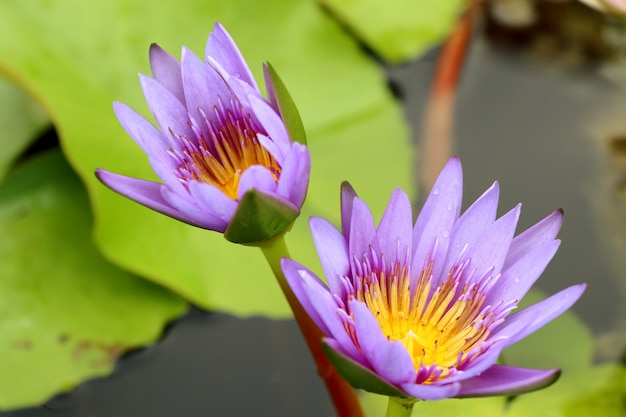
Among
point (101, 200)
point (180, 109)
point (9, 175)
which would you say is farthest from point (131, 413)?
point (180, 109)

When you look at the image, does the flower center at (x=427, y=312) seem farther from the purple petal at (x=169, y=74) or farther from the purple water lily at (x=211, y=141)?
the purple petal at (x=169, y=74)

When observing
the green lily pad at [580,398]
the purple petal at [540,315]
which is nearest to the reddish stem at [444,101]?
the green lily pad at [580,398]

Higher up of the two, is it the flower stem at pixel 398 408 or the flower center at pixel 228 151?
the flower center at pixel 228 151

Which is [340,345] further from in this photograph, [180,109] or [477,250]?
[180,109]

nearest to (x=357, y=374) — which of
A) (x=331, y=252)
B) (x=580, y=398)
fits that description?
(x=331, y=252)

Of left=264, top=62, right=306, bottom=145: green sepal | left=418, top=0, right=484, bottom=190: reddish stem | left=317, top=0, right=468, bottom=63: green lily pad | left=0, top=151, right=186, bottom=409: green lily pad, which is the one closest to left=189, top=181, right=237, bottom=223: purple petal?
→ left=264, top=62, right=306, bottom=145: green sepal

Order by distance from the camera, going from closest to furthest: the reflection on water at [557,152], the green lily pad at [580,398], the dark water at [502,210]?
1. the green lily pad at [580,398]
2. the dark water at [502,210]
3. the reflection on water at [557,152]

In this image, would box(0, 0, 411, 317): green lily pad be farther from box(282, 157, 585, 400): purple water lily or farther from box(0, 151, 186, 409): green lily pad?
box(282, 157, 585, 400): purple water lily
